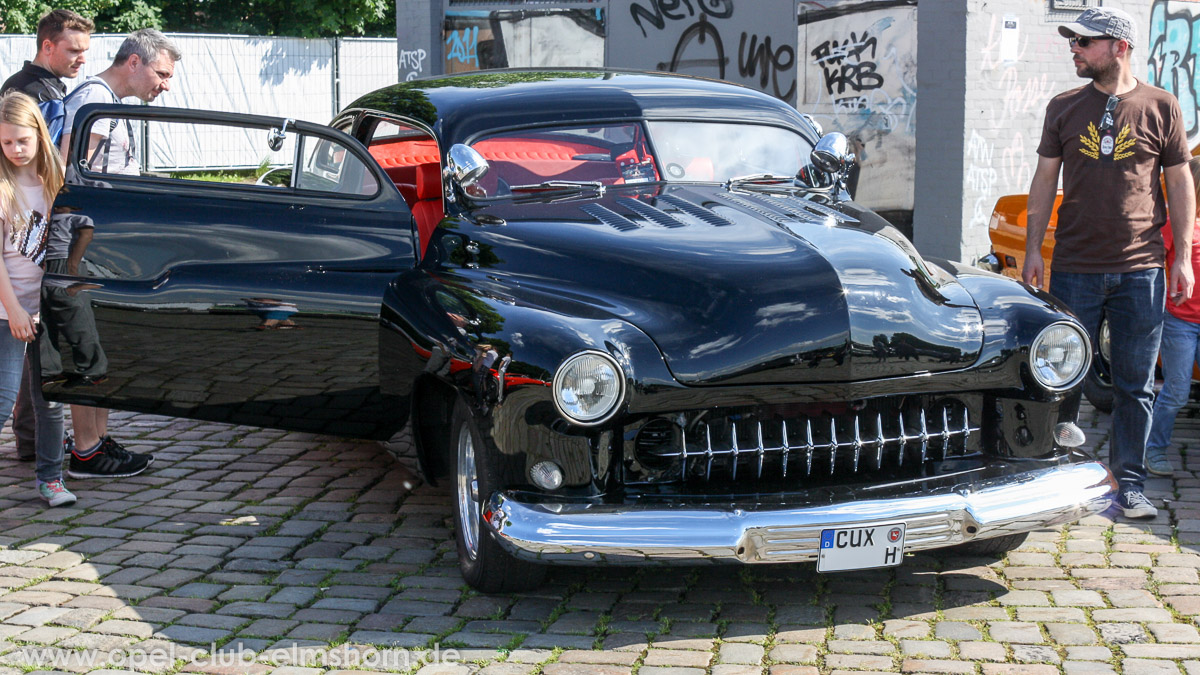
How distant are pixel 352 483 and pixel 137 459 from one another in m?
1.08

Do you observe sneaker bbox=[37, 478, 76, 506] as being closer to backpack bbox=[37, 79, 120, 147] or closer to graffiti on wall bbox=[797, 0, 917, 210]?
backpack bbox=[37, 79, 120, 147]

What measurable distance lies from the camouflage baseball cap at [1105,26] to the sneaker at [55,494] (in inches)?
179

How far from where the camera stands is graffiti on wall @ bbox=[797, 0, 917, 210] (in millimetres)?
10922

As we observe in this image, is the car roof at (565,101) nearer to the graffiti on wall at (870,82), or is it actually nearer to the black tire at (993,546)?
the black tire at (993,546)

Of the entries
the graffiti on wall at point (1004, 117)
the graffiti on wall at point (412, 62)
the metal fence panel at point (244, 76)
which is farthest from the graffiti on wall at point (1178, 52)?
the metal fence panel at point (244, 76)

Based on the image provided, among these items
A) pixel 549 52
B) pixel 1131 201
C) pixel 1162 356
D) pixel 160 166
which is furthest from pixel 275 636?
pixel 160 166

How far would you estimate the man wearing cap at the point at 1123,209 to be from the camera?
203 inches

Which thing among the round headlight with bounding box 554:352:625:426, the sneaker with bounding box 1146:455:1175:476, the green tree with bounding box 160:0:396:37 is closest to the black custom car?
the round headlight with bounding box 554:352:625:426

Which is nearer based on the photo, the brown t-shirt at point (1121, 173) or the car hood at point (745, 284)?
the car hood at point (745, 284)

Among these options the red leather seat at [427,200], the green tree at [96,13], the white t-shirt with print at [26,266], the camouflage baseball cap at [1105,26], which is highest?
the green tree at [96,13]

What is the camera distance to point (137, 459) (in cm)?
608

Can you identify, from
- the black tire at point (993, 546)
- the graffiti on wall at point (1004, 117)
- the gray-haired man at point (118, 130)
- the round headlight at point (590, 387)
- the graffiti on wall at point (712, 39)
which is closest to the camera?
the round headlight at point (590, 387)

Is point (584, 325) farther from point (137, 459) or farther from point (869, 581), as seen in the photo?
point (137, 459)

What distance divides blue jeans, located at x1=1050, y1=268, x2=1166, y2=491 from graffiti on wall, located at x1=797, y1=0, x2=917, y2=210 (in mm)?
5791
